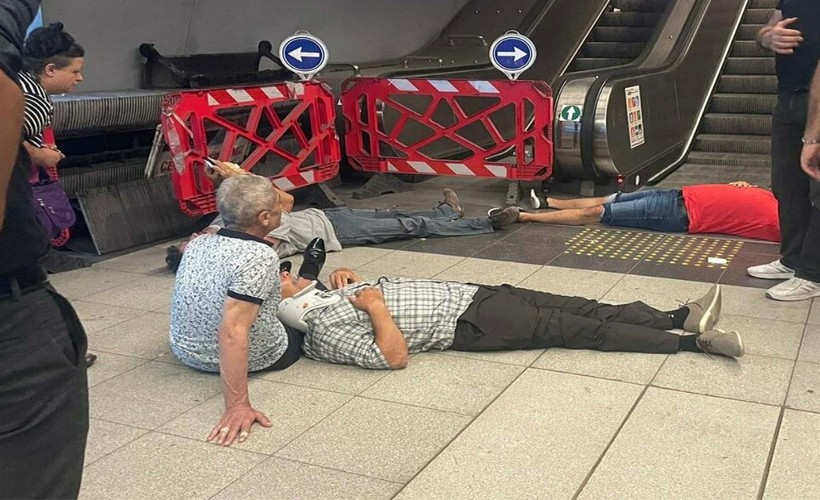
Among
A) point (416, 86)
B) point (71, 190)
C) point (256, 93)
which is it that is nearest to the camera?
point (71, 190)

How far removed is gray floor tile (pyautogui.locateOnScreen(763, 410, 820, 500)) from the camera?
2.59 metres

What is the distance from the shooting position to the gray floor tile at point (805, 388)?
3.20m

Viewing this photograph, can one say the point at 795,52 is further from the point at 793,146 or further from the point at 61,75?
the point at 61,75

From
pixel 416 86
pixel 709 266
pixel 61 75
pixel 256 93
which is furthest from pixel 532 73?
pixel 61 75

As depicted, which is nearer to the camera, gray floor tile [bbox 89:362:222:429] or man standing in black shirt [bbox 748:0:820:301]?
gray floor tile [bbox 89:362:222:429]

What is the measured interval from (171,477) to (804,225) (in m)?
3.54

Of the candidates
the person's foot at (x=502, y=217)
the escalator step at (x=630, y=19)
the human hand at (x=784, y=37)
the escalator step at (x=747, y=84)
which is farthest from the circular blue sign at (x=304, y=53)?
the escalator step at (x=630, y=19)

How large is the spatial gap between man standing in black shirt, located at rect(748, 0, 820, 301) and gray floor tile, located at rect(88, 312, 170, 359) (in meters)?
3.11

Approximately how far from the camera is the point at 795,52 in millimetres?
4398

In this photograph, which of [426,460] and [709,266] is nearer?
[426,460]

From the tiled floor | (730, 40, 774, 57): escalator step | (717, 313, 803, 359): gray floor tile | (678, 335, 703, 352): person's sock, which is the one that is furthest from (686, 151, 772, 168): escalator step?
(678, 335, 703, 352): person's sock

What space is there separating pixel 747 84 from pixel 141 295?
288 inches

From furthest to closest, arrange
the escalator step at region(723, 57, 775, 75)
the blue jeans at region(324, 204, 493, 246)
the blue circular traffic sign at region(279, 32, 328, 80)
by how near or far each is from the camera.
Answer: the escalator step at region(723, 57, 775, 75) < the blue circular traffic sign at region(279, 32, 328, 80) < the blue jeans at region(324, 204, 493, 246)

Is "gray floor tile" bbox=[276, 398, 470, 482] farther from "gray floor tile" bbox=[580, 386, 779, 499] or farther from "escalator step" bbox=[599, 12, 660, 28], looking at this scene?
"escalator step" bbox=[599, 12, 660, 28]
